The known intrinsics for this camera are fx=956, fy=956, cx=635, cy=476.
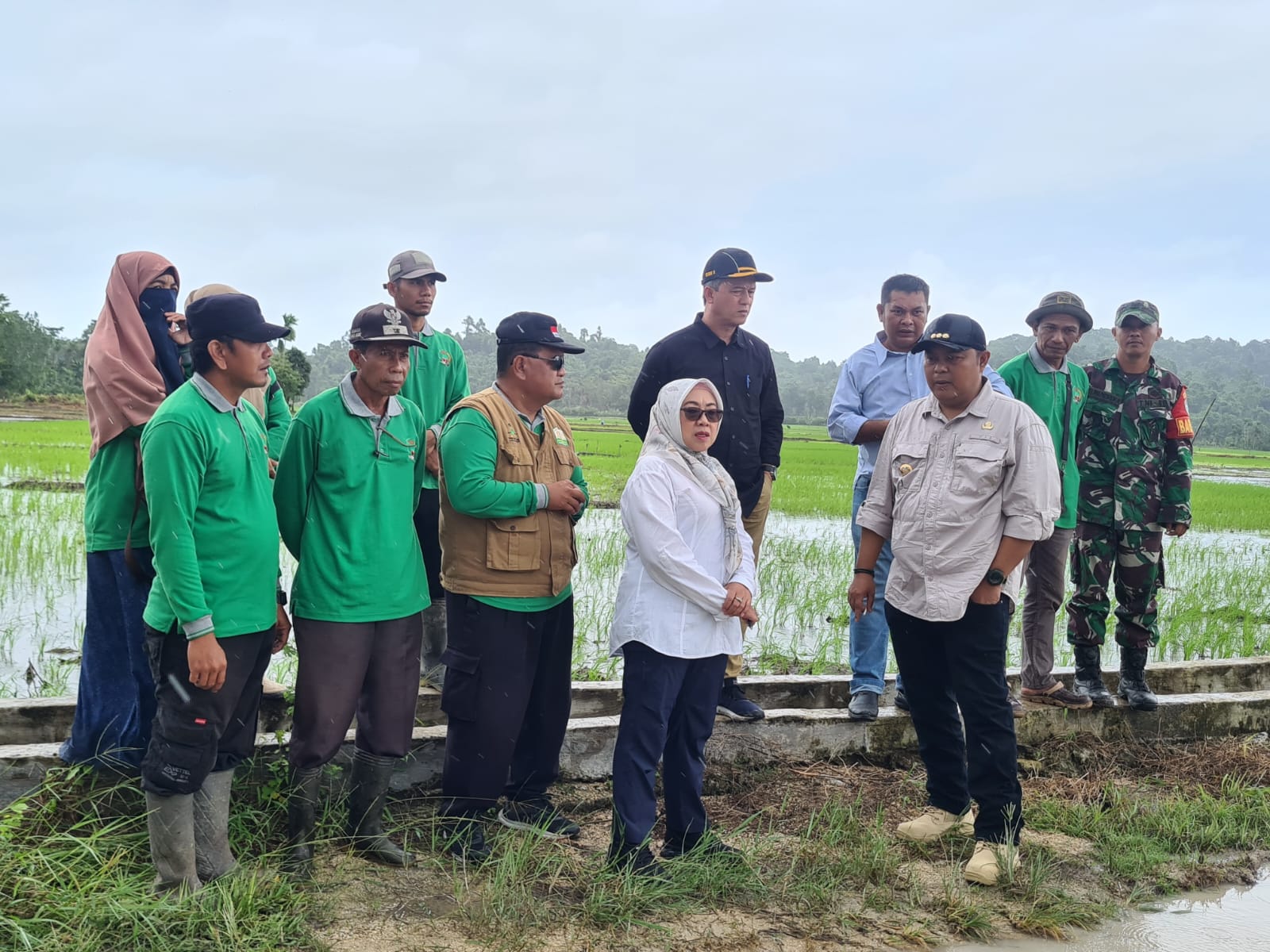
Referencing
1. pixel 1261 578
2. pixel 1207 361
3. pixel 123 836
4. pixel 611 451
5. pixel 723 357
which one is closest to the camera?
pixel 123 836

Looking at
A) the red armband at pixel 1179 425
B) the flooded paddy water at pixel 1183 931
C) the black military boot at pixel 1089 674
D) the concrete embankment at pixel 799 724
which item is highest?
the red armband at pixel 1179 425

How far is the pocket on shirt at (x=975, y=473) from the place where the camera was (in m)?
3.21

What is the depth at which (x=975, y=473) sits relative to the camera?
3230mm

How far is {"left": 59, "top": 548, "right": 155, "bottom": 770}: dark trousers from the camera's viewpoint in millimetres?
2965

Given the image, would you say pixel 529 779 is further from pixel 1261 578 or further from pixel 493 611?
pixel 1261 578

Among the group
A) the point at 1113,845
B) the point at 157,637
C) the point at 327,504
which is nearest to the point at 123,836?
the point at 157,637

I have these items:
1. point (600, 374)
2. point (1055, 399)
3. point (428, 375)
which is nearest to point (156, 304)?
point (428, 375)

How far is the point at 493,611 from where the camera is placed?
3.12 m

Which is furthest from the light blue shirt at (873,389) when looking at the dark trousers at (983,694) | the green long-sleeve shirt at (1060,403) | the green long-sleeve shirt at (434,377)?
the green long-sleeve shirt at (434,377)

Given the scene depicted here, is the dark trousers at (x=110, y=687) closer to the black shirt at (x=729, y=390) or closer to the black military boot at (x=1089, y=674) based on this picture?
the black shirt at (x=729, y=390)

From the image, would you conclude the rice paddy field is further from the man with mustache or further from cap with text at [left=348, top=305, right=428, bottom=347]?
cap with text at [left=348, top=305, right=428, bottom=347]

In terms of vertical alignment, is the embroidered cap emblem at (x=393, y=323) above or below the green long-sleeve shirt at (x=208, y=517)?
above

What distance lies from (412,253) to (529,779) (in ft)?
7.22

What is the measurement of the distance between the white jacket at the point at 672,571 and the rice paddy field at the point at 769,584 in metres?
2.15
